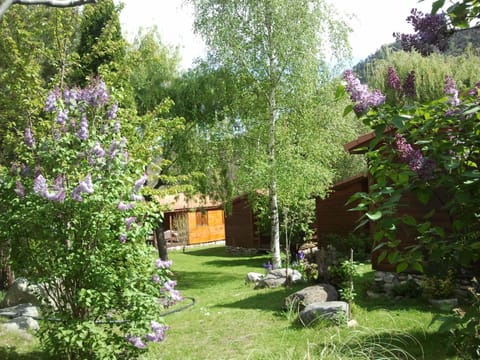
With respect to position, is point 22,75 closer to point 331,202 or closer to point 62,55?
point 62,55

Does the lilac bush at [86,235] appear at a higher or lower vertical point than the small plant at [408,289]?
higher

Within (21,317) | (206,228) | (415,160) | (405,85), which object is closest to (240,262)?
(206,228)

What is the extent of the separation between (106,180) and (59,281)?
158 cm

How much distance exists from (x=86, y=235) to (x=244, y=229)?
73.1 ft

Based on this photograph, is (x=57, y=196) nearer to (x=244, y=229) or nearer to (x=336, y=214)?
(x=336, y=214)

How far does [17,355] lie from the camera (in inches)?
→ 276

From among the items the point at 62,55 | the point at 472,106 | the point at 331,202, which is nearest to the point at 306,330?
the point at 62,55

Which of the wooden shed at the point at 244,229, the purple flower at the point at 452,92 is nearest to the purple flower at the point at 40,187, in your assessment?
the purple flower at the point at 452,92

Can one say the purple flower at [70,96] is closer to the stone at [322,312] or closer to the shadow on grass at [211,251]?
the stone at [322,312]

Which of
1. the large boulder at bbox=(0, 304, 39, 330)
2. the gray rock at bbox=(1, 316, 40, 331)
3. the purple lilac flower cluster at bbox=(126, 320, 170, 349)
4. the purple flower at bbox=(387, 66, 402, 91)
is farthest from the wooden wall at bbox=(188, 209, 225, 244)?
the purple flower at bbox=(387, 66, 402, 91)

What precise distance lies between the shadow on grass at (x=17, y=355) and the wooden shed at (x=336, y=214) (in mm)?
14212

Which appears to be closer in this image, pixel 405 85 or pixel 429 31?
pixel 429 31

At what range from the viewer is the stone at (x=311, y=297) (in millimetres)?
9805

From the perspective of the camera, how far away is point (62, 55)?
25.2ft
